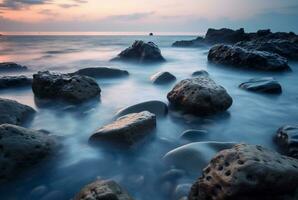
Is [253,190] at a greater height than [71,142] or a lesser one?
greater

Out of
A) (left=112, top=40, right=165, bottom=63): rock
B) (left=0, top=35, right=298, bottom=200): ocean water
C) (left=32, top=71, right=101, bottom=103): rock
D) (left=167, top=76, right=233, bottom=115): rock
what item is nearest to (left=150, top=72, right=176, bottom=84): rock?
(left=0, top=35, right=298, bottom=200): ocean water

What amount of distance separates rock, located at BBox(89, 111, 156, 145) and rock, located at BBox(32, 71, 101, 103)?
1882 millimetres

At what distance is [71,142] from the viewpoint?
4.16m

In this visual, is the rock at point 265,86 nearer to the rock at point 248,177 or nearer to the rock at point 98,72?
the rock at point 98,72

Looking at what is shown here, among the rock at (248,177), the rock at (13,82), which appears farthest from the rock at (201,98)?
the rock at (13,82)

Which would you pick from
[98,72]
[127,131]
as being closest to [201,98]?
[127,131]

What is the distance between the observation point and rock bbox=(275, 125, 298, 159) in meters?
3.65

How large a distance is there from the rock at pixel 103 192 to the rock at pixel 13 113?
2322mm

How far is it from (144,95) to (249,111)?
7.41 feet

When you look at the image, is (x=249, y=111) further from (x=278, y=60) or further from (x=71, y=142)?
(x=278, y=60)

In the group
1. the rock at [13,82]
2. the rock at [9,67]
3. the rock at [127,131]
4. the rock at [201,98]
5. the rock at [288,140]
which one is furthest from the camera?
the rock at [9,67]

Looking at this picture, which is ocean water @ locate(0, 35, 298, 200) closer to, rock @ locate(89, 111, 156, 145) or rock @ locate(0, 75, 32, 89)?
rock @ locate(89, 111, 156, 145)

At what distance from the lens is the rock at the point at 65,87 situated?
229 inches

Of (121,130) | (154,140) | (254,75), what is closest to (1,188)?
(121,130)
